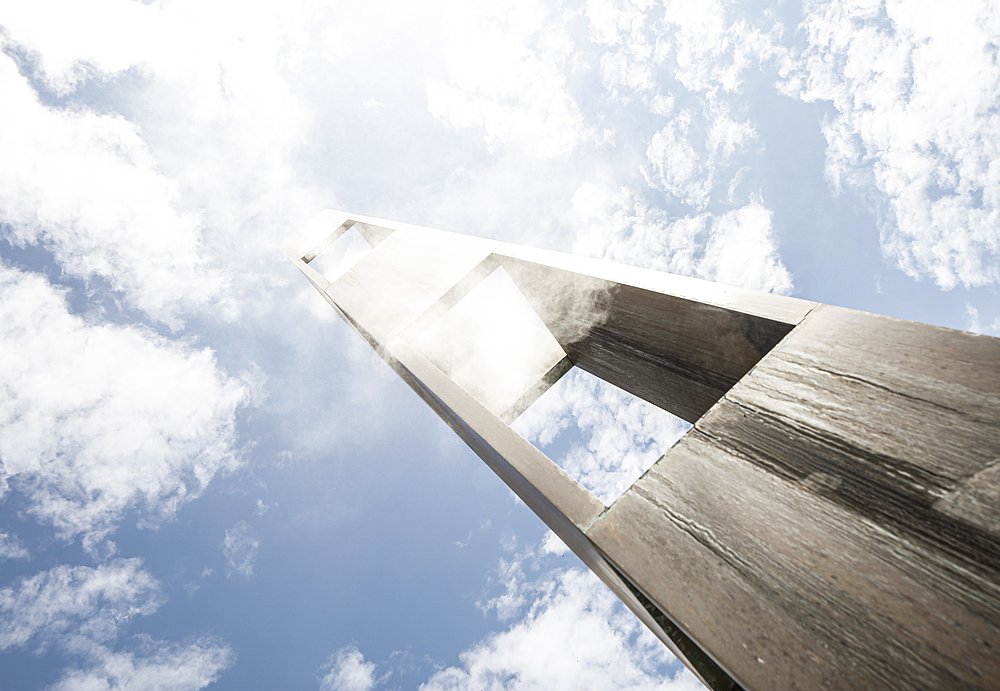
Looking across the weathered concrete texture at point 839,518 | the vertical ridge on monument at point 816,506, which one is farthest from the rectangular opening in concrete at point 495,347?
the weathered concrete texture at point 839,518

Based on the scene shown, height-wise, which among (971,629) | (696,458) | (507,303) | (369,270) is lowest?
(971,629)

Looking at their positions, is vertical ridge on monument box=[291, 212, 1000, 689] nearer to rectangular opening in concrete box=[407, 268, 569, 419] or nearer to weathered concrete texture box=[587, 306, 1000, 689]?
weathered concrete texture box=[587, 306, 1000, 689]

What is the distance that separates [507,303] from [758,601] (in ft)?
9.78

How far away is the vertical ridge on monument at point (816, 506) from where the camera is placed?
94 cm

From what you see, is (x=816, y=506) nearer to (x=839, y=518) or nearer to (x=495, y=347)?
(x=839, y=518)

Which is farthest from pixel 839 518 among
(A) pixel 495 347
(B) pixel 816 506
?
(A) pixel 495 347

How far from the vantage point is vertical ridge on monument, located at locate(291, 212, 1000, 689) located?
944mm

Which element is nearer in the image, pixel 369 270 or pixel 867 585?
pixel 867 585

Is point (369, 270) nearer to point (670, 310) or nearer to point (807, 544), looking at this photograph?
point (670, 310)

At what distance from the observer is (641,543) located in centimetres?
130

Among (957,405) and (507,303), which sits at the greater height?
(507,303)

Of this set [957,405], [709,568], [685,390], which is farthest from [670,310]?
[709,568]

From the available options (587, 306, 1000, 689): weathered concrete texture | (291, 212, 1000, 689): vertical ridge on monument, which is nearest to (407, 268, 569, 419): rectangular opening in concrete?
(291, 212, 1000, 689): vertical ridge on monument

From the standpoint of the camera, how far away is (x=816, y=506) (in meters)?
1.20
